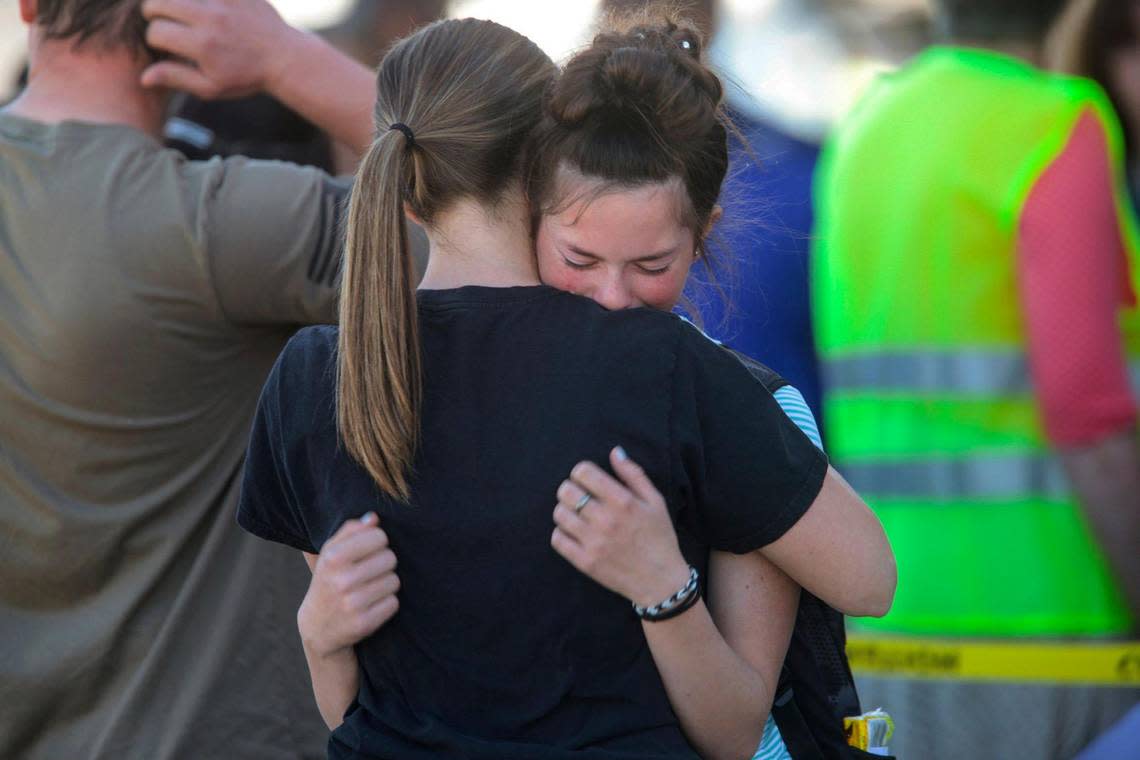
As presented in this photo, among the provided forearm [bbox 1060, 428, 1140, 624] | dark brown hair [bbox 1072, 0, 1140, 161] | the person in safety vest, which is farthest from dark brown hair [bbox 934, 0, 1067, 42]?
forearm [bbox 1060, 428, 1140, 624]

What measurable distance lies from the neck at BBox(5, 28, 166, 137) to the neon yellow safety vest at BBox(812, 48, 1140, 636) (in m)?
1.37

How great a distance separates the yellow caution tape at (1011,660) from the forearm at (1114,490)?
0.20 m

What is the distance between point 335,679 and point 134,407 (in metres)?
0.73

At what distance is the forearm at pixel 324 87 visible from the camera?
7.95 ft

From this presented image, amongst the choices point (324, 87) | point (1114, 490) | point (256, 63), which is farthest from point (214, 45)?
point (1114, 490)

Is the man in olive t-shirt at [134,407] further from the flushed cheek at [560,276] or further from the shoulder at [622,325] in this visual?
the shoulder at [622,325]

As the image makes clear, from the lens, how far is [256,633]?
7.66ft

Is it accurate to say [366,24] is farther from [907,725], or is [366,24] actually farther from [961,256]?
[907,725]

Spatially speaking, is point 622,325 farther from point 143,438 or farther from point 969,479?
point 969,479

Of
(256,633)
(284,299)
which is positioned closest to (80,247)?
(284,299)

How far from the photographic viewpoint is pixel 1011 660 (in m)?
2.68

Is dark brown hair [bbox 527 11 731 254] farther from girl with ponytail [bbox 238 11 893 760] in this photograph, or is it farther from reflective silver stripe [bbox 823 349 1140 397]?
reflective silver stripe [bbox 823 349 1140 397]

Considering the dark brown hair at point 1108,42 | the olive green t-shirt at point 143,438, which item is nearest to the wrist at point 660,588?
the olive green t-shirt at point 143,438

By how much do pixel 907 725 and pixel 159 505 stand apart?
1546 millimetres
